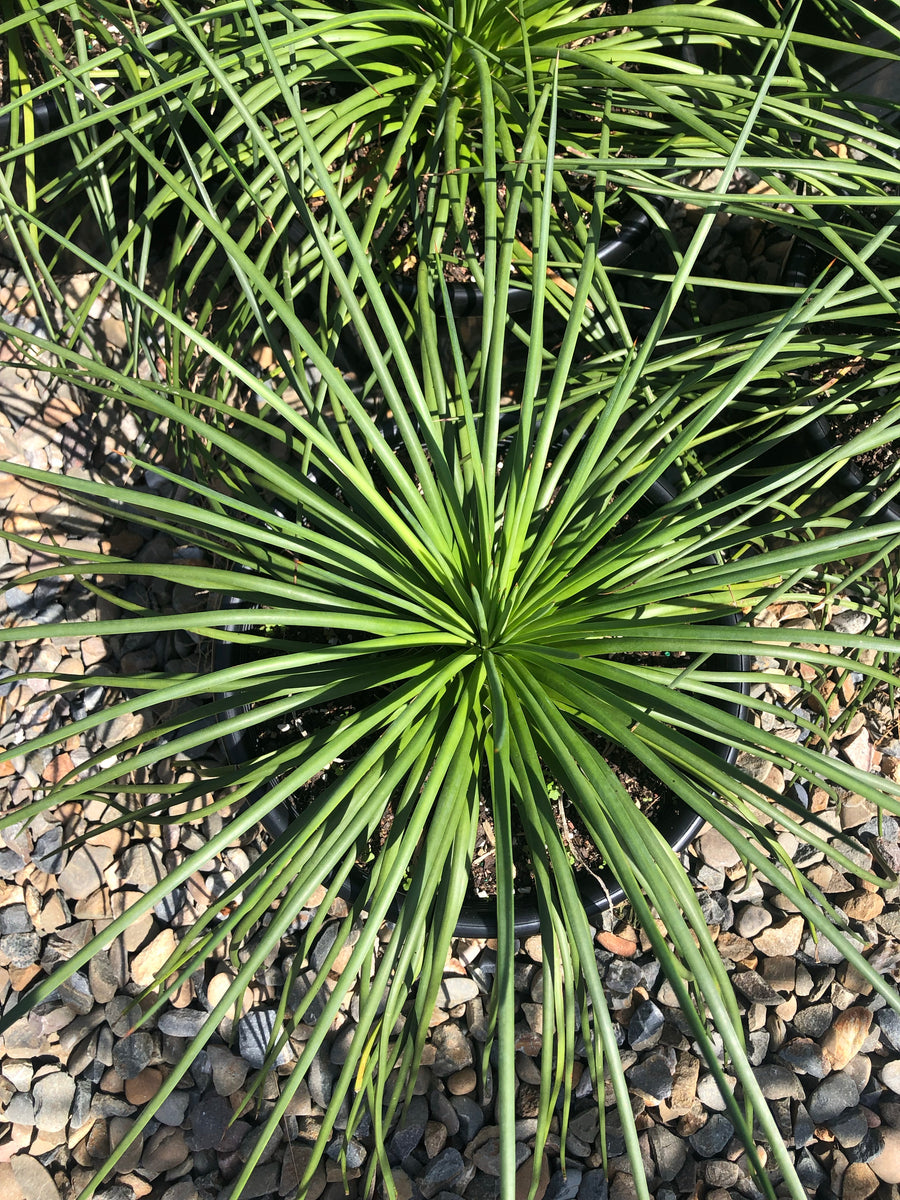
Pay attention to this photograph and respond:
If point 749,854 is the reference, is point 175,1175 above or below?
below

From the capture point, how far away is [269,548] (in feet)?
3.56

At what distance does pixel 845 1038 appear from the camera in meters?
1.27

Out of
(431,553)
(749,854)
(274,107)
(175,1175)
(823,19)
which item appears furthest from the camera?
(823,19)

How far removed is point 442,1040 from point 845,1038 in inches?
22.7

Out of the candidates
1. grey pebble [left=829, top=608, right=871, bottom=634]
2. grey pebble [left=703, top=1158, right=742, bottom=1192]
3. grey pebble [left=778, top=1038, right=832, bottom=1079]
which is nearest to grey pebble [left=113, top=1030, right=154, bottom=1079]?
grey pebble [left=703, top=1158, right=742, bottom=1192]

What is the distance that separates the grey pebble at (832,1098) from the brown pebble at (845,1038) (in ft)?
0.07

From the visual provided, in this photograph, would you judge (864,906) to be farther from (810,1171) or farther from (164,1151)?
(164,1151)

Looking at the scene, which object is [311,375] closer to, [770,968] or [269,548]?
[269,548]

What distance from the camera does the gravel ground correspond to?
1207 mm

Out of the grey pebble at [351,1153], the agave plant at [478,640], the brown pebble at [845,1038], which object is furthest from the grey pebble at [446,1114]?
the brown pebble at [845,1038]

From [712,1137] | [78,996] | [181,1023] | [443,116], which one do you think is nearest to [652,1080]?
[712,1137]

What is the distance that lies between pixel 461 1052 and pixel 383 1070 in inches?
18.2

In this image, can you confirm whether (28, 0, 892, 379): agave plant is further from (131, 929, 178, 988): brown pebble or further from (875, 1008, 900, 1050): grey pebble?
(875, 1008, 900, 1050): grey pebble

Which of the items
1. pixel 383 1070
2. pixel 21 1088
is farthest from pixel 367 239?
pixel 21 1088
